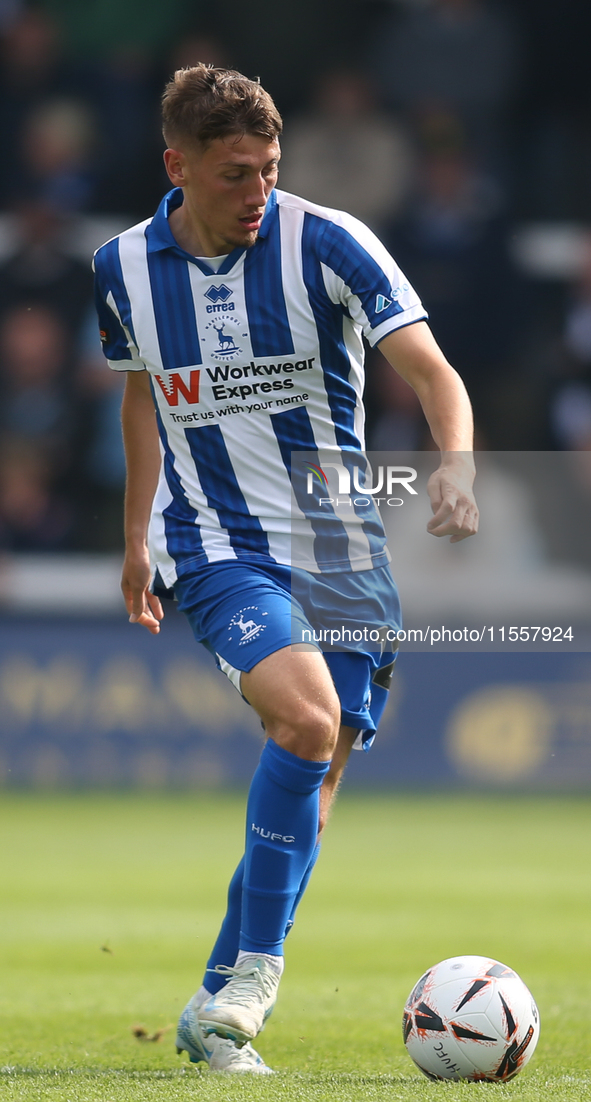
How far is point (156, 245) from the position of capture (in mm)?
3438

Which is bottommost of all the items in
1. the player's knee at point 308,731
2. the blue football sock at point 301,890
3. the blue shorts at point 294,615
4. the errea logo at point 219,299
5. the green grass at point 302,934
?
the green grass at point 302,934

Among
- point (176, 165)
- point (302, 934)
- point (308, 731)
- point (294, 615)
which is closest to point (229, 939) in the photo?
point (308, 731)

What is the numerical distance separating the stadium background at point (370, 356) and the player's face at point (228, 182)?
5686 mm

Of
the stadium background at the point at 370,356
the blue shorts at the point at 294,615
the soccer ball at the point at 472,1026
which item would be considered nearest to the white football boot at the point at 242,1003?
the soccer ball at the point at 472,1026

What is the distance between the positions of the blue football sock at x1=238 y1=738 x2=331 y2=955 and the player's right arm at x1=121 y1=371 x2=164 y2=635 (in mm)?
675

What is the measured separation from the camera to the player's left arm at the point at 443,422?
2834mm

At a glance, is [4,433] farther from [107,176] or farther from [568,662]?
[568,662]

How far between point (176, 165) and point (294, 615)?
1.03 m

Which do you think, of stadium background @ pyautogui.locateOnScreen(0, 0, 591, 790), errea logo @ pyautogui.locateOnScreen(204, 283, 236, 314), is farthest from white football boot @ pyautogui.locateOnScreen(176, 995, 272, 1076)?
stadium background @ pyautogui.locateOnScreen(0, 0, 591, 790)

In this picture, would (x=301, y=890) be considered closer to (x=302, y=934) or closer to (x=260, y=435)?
(x=260, y=435)

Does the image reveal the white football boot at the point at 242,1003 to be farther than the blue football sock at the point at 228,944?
No

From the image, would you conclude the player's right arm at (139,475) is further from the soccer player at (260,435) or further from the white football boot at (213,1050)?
the white football boot at (213,1050)

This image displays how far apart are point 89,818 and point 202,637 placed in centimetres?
491

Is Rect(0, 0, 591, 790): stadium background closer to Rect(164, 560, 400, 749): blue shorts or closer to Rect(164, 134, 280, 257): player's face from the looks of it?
Rect(164, 560, 400, 749): blue shorts
